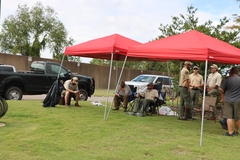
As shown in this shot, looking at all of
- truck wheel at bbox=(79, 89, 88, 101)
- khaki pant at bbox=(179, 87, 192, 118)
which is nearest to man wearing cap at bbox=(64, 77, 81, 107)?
truck wheel at bbox=(79, 89, 88, 101)

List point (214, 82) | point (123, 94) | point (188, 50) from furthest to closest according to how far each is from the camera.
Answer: point (123, 94)
point (214, 82)
point (188, 50)

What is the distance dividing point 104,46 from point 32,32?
2664cm

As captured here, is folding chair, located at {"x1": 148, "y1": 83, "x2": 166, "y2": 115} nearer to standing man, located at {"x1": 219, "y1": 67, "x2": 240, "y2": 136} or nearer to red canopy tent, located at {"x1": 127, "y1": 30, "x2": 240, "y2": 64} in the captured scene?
red canopy tent, located at {"x1": 127, "y1": 30, "x2": 240, "y2": 64}

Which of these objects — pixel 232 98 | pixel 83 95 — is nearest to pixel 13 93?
pixel 83 95

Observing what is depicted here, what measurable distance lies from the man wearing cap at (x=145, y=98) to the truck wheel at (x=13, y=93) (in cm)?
534

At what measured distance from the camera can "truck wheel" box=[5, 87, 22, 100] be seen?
40.1ft

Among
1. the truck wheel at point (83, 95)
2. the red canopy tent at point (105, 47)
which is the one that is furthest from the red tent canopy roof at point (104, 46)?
the truck wheel at point (83, 95)

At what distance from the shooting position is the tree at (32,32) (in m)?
33.2

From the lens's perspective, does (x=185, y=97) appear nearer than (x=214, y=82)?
Yes

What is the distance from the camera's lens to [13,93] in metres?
12.4

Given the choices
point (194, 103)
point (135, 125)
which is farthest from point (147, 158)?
point (194, 103)

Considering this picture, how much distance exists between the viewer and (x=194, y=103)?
1030cm

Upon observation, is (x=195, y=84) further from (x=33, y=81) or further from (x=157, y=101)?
(x=33, y=81)

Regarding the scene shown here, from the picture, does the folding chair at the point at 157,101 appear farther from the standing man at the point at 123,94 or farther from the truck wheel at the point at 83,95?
the truck wheel at the point at 83,95
